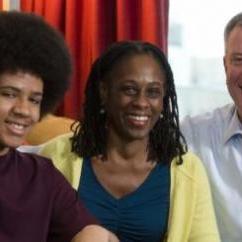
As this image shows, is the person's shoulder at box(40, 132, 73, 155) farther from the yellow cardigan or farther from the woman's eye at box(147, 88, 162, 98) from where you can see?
the woman's eye at box(147, 88, 162, 98)

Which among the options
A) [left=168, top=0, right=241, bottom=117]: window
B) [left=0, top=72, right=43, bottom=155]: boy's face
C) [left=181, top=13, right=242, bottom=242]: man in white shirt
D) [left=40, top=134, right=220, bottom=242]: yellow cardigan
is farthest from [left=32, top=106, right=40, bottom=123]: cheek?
[left=168, top=0, right=241, bottom=117]: window

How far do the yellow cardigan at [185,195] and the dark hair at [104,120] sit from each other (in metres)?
0.04

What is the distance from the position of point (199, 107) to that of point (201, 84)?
12 centimetres

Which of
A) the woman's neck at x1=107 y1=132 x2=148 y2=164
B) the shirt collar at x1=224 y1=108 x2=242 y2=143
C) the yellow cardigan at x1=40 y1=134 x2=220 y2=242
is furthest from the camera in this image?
the shirt collar at x1=224 y1=108 x2=242 y2=143

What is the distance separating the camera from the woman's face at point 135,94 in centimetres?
164

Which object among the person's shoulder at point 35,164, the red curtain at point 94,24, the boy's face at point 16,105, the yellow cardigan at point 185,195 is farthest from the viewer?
the red curtain at point 94,24

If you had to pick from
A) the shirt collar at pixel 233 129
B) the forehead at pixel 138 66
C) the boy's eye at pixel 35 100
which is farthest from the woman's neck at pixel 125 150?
the boy's eye at pixel 35 100

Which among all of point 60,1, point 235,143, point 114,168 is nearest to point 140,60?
point 114,168

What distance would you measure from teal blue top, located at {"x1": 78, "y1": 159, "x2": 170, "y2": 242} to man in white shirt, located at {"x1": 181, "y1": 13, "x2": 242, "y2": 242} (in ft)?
0.85

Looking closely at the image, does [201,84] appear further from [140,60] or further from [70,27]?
[140,60]

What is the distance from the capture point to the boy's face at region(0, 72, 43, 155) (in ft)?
4.27

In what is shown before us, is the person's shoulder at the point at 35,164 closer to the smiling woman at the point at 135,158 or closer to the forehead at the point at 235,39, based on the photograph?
the smiling woman at the point at 135,158

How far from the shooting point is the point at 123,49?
5.61 feet

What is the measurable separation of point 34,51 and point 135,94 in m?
0.38
